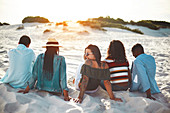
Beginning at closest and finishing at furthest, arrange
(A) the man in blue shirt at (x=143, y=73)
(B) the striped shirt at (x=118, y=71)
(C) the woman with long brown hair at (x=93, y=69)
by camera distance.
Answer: (C) the woman with long brown hair at (x=93, y=69), (A) the man in blue shirt at (x=143, y=73), (B) the striped shirt at (x=118, y=71)

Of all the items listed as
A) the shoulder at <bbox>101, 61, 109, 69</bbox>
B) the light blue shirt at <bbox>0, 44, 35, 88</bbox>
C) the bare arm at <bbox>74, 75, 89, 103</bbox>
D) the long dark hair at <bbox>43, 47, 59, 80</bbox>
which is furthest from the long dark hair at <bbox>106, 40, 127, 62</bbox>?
the light blue shirt at <bbox>0, 44, 35, 88</bbox>

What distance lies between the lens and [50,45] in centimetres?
275

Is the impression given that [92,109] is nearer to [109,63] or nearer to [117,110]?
[117,110]

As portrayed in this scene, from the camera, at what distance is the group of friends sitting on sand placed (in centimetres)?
277

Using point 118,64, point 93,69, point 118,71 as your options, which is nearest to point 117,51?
point 118,64

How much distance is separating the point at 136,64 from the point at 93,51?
945 millimetres

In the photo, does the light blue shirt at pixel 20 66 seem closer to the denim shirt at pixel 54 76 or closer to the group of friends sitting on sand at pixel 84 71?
the group of friends sitting on sand at pixel 84 71

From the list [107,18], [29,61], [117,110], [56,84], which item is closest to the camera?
[117,110]

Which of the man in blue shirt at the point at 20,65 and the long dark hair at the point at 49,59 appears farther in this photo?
the man in blue shirt at the point at 20,65

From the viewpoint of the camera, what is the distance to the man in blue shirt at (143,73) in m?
2.92

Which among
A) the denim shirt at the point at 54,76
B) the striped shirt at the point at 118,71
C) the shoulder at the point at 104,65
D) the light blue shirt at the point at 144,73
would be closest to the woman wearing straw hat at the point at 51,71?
the denim shirt at the point at 54,76

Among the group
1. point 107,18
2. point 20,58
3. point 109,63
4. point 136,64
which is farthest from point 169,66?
point 107,18

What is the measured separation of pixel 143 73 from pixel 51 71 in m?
1.76

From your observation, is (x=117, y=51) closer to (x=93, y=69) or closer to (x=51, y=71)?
A: (x=93, y=69)
